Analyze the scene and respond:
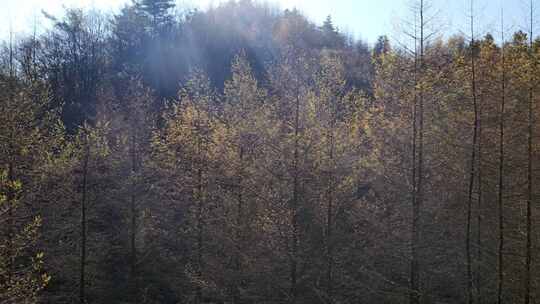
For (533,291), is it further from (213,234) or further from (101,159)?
(101,159)

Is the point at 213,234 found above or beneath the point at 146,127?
beneath

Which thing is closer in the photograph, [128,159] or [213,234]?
[213,234]

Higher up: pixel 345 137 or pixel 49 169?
pixel 345 137

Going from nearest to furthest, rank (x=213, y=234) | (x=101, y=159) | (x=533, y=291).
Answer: (x=533, y=291) < (x=213, y=234) < (x=101, y=159)

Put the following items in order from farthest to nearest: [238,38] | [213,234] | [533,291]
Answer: [238,38], [213,234], [533,291]

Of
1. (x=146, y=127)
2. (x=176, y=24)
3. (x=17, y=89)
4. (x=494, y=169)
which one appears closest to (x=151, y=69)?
(x=176, y=24)

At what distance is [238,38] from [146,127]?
29.6m

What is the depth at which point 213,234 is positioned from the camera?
603 inches

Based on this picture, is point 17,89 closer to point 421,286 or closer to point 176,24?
point 421,286

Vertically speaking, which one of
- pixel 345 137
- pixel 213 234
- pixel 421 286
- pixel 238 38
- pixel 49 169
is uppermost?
pixel 238 38

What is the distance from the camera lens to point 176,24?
46562 millimetres

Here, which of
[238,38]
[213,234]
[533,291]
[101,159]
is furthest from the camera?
[238,38]

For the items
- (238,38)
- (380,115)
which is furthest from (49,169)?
(238,38)

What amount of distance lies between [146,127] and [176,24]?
30.6 metres
